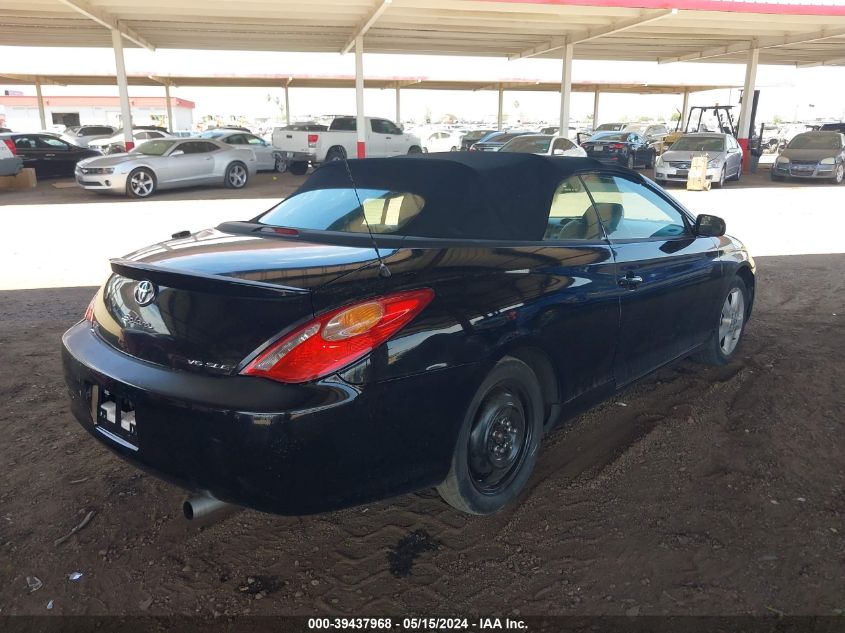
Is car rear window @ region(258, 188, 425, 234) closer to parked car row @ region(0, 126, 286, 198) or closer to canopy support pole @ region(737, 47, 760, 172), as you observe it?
parked car row @ region(0, 126, 286, 198)

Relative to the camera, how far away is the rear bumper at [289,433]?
2277 millimetres

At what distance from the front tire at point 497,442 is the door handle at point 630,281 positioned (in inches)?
31.4

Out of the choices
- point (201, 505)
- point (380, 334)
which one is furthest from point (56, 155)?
point (380, 334)

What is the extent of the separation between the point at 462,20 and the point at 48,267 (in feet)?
48.2

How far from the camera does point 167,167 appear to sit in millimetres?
16828

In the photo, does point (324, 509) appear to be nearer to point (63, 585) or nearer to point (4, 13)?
point (63, 585)

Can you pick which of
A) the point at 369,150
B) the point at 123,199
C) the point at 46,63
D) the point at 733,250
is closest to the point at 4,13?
the point at 123,199

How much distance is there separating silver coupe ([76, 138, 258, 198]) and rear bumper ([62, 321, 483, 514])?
14865mm

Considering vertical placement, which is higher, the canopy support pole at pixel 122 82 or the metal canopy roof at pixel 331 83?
the metal canopy roof at pixel 331 83

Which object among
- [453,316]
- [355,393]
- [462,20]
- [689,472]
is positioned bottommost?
[689,472]

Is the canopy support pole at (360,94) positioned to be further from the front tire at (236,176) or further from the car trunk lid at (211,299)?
the car trunk lid at (211,299)

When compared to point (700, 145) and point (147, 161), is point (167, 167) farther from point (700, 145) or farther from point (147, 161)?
point (700, 145)

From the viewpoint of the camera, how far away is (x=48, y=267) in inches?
326

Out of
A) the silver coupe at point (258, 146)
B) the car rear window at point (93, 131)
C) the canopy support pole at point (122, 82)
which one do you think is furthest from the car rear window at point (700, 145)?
the car rear window at point (93, 131)
